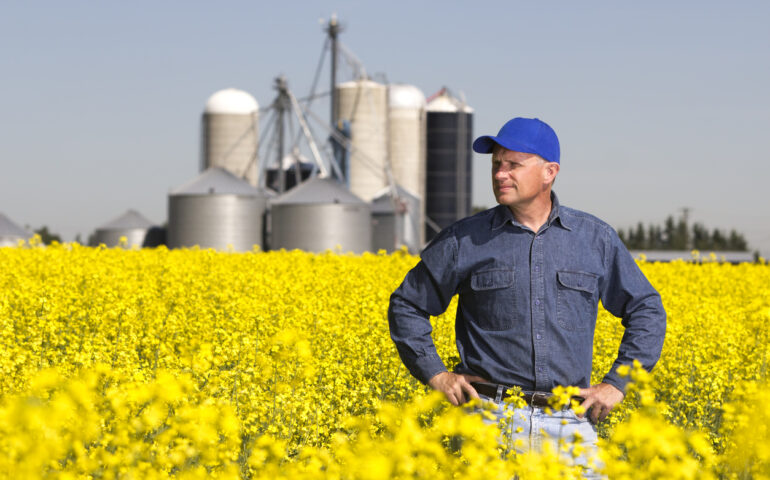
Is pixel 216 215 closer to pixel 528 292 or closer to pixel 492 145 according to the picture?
pixel 492 145

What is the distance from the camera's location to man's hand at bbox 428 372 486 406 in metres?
3.65

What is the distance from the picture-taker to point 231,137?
5438cm

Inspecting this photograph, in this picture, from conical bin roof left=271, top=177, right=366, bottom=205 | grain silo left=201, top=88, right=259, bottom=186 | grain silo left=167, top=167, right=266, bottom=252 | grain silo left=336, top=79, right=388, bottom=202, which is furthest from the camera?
grain silo left=201, top=88, right=259, bottom=186

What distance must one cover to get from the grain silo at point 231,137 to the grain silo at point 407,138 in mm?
8708

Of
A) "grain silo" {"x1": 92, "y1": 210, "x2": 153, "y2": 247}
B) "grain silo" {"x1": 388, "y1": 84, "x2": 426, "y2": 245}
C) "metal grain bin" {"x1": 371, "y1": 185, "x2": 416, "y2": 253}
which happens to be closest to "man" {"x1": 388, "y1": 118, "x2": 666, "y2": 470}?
"metal grain bin" {"x1": 371, "y1": 185, "x2": 416, "y2": 253}

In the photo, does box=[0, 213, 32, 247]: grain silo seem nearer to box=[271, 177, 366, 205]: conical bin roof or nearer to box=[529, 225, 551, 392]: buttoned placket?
box=[271, 177, 366, 205]: conical bin roof

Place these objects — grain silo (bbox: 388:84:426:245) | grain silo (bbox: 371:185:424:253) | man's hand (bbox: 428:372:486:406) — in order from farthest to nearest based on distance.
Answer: grain silo (bbox: 388:84:426:245), grain silo (bbox: 371:185:424:253), man's hand (bbox: 428:372:486:406)

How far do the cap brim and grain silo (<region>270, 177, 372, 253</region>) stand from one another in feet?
125

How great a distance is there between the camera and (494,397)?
371cm

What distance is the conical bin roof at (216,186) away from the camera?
4490 centimetres

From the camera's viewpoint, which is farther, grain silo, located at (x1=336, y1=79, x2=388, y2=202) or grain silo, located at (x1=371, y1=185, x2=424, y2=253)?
grain silo, located at (x1=336, y1=79, x2=388, y2=202)

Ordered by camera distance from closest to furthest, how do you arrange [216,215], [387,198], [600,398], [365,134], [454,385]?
1. [600,398]
2. [454,385]
3. [216,215]
4. [387,198]
5. [365,134]

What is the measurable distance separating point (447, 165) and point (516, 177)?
181 feet

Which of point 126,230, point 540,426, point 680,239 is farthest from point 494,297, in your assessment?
point 680,239
